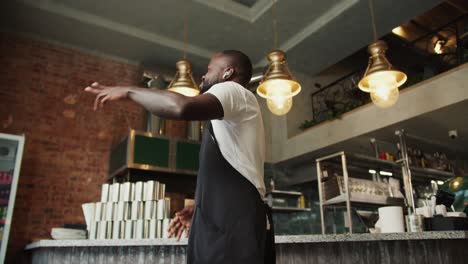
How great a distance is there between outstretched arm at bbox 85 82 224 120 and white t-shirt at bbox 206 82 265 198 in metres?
0.06

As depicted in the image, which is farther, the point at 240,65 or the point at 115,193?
the point at 115,193

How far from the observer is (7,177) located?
15.2ft

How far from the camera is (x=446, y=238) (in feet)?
6.63

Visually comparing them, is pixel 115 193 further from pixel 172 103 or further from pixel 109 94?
pixel 172 103

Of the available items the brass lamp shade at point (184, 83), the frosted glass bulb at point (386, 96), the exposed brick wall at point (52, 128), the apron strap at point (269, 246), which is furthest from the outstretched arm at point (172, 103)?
the exposed brick wall at point (52, 128)

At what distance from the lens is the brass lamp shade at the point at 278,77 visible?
3240mm

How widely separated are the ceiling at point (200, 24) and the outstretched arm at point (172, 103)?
4.39 metres

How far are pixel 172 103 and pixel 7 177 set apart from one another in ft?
14.4

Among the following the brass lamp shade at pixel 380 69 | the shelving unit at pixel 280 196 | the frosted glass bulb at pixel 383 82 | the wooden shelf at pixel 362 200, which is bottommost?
the wooden shelf at pixel 362 200

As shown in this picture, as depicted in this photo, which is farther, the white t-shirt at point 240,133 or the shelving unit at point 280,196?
the shelving unit at point 280,196

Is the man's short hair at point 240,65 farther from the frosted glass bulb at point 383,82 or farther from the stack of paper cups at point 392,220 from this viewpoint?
the frosted glass bulb at point 383,82

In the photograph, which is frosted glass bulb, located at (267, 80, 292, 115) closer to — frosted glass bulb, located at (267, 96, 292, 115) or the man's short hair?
frosted glass bulb, located at (267, 96, 292, 115)

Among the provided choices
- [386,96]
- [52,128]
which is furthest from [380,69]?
[52,128]

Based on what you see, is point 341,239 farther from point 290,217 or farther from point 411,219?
point 290,217
